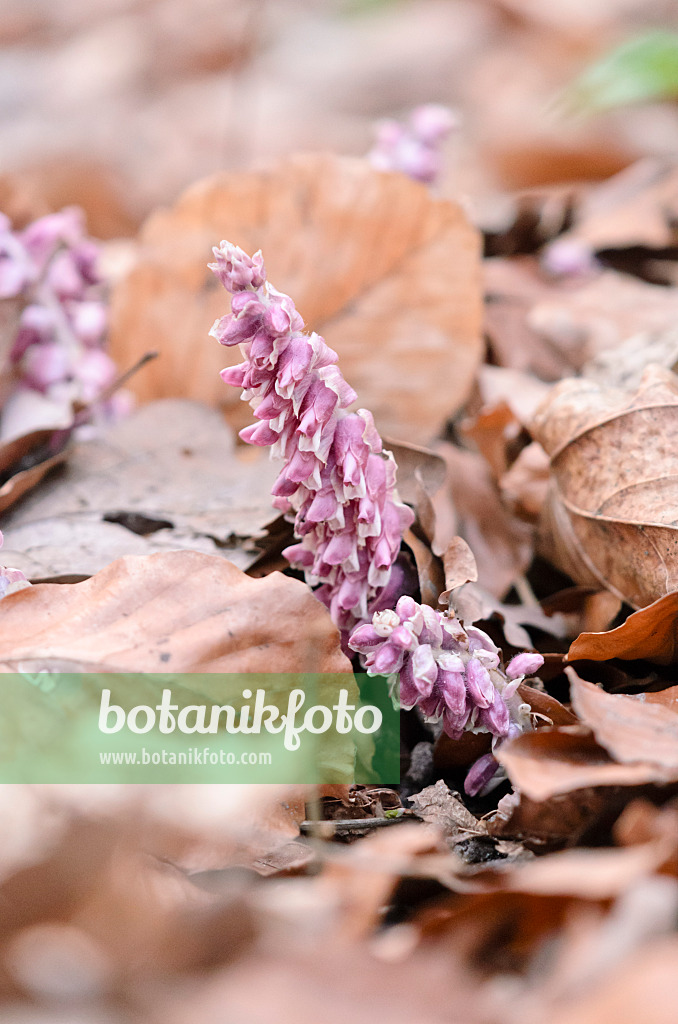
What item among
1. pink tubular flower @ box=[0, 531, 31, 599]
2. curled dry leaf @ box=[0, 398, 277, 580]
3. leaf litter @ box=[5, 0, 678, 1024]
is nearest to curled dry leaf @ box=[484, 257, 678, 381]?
leaf litter @ box=[5, 0, 678, 1024]

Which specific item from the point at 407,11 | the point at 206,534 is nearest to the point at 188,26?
the point at 407,11

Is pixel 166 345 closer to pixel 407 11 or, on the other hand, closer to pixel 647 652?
pixel 647 652

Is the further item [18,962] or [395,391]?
[395,391]

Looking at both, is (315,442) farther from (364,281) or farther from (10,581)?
(364,281)

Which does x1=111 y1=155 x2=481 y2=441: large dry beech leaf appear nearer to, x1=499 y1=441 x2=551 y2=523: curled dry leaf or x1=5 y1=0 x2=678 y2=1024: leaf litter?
x1=5 y1=0 x2=678 y2=1024: leaf litter

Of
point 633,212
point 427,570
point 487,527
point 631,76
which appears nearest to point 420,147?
point 631,76

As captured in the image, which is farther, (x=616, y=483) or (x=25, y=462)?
(x=25, y=462)

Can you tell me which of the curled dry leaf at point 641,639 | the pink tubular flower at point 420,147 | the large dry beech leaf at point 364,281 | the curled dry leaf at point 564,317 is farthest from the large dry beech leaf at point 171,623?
the pink tubular flower at point 420,147
